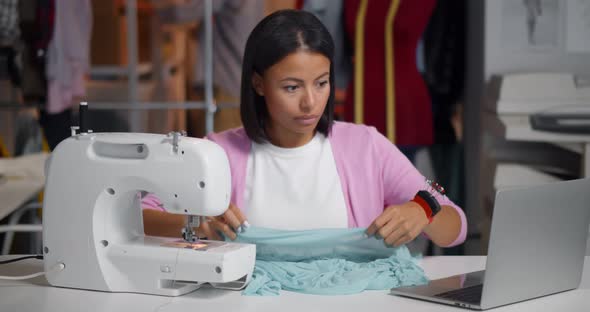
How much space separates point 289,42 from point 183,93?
246 centimetres

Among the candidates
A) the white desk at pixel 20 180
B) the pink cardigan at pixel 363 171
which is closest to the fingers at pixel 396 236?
the pink cardigan at pixel 363 171

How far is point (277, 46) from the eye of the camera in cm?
199

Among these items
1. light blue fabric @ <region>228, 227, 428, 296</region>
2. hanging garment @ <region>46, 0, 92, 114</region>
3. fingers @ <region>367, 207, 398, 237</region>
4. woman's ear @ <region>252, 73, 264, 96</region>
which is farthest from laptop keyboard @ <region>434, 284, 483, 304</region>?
hanging garment @ <region>46, 0, 92, 114</region>

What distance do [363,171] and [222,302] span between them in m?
0.63

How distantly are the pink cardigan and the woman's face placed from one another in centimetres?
16

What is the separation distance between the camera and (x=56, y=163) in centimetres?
175

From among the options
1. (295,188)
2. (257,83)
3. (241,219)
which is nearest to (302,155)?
(295,188)

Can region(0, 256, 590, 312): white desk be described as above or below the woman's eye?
below

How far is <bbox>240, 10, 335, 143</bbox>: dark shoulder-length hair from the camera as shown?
6.53 feet

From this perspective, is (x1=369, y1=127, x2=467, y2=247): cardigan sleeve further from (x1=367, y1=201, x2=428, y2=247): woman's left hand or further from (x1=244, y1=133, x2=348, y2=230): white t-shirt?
(x1=367, y1=201, x2=428, y2=247): woman's left hand

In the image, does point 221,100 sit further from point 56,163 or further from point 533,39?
point 56,163

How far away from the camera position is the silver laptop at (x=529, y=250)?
1.52 m

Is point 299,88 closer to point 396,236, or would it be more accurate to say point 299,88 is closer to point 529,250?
point 396,236

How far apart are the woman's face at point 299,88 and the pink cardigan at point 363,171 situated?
0.53 ft
